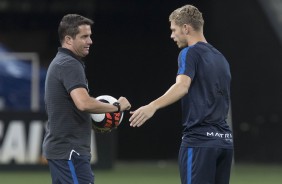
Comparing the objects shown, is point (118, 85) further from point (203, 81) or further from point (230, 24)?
point (203, 81)

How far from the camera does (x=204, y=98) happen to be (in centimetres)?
698

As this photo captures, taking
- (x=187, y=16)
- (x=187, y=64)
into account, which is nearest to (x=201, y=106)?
(x=187, y=64)

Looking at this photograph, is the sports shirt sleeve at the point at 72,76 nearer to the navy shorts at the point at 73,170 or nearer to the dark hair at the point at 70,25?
the dark hair at the point at 70,25

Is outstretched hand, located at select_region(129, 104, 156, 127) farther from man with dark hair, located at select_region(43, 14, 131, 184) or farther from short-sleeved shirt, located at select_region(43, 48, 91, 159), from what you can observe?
short-sleeved shirt, located at select_region(43, 48, 91, 159)

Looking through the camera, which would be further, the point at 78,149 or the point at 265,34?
the point at 265,34

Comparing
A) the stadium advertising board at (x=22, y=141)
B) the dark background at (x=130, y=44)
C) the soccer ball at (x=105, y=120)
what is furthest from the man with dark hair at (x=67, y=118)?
the dark background at (x=130, y=44)

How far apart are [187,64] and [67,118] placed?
1.07m

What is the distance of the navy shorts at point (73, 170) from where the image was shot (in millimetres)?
7180

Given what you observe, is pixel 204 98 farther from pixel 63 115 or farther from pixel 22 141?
pixel 22 141

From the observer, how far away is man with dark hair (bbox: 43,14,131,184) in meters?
7.15

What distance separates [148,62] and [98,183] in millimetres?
8694

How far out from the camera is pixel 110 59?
22.9 m

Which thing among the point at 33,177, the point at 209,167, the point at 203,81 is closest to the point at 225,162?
the point at 209,167

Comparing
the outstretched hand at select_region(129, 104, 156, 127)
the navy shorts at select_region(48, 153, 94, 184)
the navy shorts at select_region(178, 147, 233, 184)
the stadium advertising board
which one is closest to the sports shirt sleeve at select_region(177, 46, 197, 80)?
the outstretched hand at select_region(129, 104, 156, 127)
